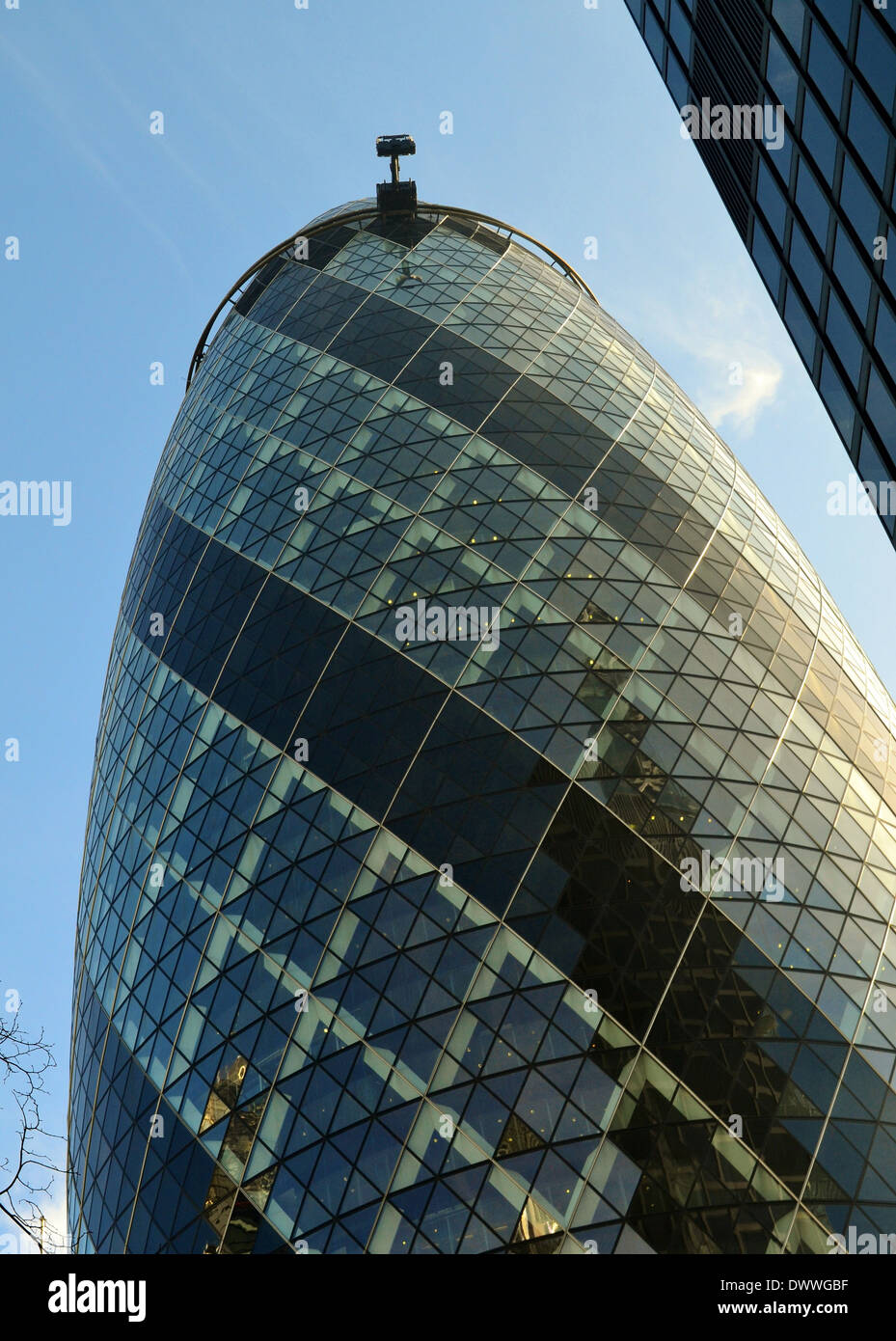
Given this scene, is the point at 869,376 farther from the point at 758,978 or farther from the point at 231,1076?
the point at 231,1076

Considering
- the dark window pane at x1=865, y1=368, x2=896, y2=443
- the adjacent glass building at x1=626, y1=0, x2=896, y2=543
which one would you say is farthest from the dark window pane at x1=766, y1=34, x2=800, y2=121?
the dark window pane at x1=865, y1=368, x2=896, y2=443

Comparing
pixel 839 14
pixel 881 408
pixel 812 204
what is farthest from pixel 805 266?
pixel 839 14

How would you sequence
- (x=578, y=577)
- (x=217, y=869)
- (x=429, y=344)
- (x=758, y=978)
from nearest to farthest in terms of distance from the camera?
(x=758, y=978) < (x=217, y=869) < (x=578, y=577) < (x=429, y=344)

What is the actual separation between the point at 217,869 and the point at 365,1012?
23.5 ft

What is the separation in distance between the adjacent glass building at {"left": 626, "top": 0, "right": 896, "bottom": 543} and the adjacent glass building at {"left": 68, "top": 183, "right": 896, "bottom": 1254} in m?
11.4

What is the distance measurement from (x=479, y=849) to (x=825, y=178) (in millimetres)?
16248

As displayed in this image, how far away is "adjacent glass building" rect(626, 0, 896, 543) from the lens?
536 inches

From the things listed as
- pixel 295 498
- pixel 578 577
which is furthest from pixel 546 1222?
pixel 295 498

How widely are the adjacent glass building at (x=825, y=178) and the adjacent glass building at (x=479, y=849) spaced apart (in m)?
11.4

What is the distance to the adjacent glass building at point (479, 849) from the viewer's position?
2105 centimetres

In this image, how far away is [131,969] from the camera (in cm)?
3002

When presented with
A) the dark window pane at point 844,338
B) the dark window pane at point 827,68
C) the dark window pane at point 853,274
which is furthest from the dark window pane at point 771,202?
the dark window pane at point 827,68

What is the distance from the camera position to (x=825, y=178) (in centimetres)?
1565

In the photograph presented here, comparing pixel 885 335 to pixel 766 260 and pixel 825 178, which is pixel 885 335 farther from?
pixel 766 260
